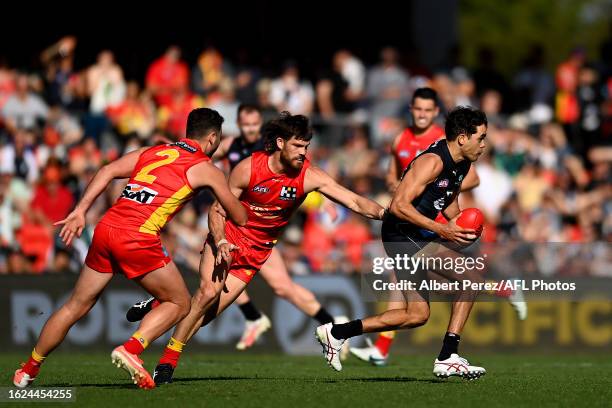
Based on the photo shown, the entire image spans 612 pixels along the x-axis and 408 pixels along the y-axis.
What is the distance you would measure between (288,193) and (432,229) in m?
1.41

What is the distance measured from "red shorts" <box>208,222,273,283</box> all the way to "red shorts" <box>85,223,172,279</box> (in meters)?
1.46

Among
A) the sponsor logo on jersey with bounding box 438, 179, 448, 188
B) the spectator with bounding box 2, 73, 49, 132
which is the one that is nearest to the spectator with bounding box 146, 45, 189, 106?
the spectator with bounding box 2, 73, 49, 132

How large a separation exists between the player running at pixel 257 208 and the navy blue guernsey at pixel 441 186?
0.39m

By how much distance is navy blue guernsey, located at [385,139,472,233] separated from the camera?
10.9 m

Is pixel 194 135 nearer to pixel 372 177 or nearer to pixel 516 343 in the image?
pixel 516 343

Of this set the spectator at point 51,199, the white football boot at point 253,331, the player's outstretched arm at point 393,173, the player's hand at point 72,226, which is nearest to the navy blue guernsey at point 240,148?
the player's outstretched arm at point 393,173

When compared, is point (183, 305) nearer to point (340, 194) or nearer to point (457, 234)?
point (340, 194)

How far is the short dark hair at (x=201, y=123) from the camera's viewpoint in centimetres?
1048

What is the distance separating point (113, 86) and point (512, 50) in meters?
41.8

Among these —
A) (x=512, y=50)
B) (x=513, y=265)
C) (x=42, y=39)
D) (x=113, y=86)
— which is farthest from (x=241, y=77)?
(x=512, y=50)

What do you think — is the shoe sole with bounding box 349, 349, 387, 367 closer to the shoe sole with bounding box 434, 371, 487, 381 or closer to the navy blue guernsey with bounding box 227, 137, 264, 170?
the navy blue guernsey with bounding box 227, 137, 264, 170

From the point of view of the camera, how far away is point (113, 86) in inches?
813

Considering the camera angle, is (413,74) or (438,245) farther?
(413,74)

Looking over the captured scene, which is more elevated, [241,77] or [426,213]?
[241,77]
